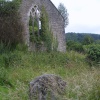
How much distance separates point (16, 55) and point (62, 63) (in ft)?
9.03

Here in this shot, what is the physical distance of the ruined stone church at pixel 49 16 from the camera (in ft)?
77.0

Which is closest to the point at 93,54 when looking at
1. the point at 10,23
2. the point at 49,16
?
the point at 10,23

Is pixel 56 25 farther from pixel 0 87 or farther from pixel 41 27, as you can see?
pixel 0 87

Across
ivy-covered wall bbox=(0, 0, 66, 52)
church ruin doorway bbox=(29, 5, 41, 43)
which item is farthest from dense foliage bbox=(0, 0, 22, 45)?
church ruin doorway bbox=(29, 5, 41, 43)

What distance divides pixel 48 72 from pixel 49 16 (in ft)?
45.3

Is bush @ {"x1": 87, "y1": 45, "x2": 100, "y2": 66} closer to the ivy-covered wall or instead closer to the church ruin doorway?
the ivy-covered wall

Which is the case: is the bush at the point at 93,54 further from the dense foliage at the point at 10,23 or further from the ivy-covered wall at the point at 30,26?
the dense foliage at the point at 10,23

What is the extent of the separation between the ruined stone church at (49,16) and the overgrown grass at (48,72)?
5.51 meters

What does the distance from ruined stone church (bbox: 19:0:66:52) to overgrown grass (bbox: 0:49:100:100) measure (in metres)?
5.51

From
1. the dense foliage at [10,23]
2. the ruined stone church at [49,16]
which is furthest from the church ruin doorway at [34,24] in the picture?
the dense foliage at [10,23]

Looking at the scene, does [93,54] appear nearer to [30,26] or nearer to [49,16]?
[30,26]

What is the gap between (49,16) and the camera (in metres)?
25.4

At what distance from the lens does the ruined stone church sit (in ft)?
77.0

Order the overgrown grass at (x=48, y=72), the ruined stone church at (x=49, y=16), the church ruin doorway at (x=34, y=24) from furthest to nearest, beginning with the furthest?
the church ruin doorway at (x=34, y=24), the ruined stone church at (x=49, y=16), the overgrown grass at (x=48, y=72)
